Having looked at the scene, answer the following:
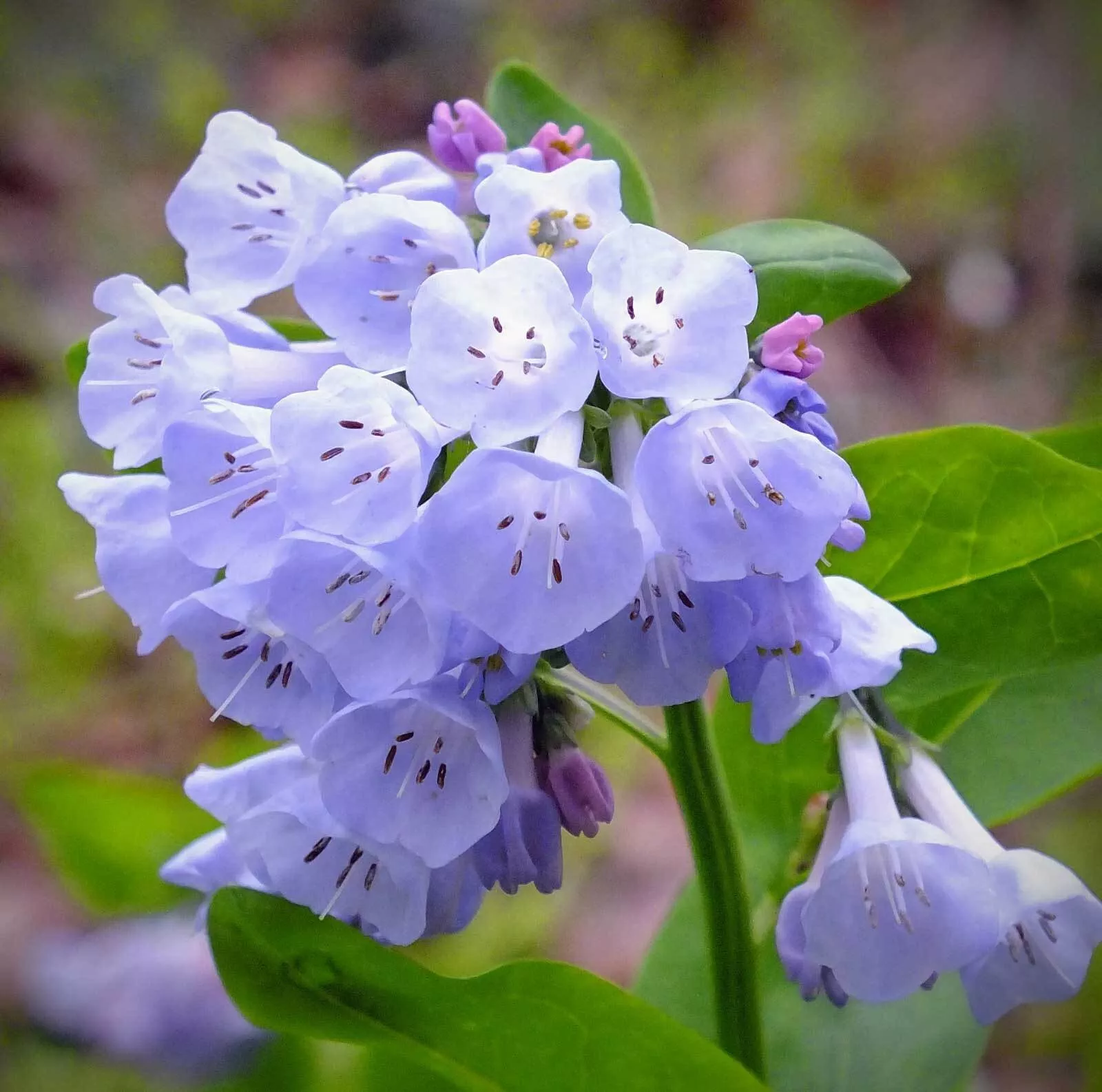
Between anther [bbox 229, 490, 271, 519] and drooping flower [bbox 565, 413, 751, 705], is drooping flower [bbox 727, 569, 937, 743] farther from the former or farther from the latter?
anther [bbox 229, 490, 271, 519]

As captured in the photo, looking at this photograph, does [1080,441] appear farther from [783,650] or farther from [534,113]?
[534,113]

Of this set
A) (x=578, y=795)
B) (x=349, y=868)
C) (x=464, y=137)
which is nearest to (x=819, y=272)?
(x=464, y=137)

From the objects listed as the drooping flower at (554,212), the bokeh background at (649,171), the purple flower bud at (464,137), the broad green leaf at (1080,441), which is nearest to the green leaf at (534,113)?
the purple flower bud at (464,137)

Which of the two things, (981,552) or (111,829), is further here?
(111,829)

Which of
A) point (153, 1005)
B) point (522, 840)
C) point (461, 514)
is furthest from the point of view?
point (153, 1005)

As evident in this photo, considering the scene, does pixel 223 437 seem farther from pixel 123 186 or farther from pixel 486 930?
pixel 123 186

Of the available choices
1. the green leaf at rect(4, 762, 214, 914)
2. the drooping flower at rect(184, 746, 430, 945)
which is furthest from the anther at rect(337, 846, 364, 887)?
the green leaf at rect(4, 762, 214, 914)

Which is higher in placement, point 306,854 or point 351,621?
point 351,621
